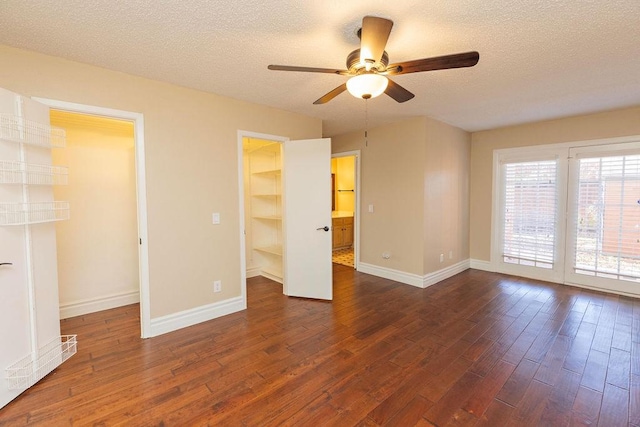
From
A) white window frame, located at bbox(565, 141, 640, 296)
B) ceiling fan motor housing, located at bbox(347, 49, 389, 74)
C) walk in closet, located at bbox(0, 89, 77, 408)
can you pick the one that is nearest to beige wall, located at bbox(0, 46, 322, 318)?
walk in closet, located at bbox(0, 89, 77, 408)

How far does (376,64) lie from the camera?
183 cm

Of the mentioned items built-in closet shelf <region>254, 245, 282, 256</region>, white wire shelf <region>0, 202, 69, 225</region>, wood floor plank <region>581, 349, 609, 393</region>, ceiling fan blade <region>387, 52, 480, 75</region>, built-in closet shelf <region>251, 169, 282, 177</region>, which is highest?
ceiling fan blade <region>387, 52, 480, 75</region>

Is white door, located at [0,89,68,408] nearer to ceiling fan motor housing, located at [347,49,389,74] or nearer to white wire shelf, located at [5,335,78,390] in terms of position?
white wire shelf, located at [5,335,78,390]

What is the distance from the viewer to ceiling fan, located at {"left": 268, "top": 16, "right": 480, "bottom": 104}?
5.13 ft

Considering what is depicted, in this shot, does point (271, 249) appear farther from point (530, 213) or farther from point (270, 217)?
point (530, 213)

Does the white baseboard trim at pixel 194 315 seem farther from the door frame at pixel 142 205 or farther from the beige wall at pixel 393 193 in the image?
the beige wall at pixel 393 193

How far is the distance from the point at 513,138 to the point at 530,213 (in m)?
1.25

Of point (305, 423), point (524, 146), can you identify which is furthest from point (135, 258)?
point (524, 146)

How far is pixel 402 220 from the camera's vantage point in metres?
4.45

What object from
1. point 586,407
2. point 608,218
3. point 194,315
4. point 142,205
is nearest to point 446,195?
point 608,218

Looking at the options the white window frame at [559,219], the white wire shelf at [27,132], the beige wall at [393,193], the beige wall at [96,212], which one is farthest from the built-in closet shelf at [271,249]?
the white window frame at [559,219]

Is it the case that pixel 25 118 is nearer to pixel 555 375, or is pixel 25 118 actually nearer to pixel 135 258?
pixel 135 258

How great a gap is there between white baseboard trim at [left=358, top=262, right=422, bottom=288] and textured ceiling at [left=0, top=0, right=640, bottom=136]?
2.57 m

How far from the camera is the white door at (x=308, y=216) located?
371cm
